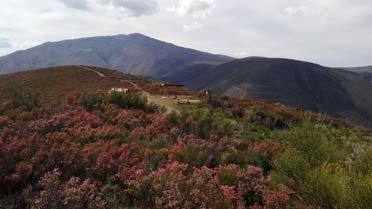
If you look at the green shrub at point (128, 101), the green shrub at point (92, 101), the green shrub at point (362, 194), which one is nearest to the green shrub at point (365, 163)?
the green shrub at point (362, 194)

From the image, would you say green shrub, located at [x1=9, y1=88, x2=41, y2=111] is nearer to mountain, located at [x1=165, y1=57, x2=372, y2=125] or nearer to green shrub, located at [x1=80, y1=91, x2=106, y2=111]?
green shrub, located at [x1=80, y1=91, x2=106, y2=111]

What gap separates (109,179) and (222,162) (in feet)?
8.83

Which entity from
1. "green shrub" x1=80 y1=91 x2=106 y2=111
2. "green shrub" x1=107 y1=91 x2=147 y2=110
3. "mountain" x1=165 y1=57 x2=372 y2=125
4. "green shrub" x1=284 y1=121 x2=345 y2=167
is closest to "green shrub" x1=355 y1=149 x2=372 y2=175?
"green shrub" x1=284 y1=121 x2=345 y2=167

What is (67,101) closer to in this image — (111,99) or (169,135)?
(111,99)

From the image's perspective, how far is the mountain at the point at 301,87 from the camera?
134 meters

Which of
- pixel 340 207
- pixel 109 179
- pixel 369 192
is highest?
pixel 369 192

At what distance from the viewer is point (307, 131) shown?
6582mm

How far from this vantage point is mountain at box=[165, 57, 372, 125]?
441 ft

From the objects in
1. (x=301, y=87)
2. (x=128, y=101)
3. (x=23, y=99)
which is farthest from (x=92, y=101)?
(x=301, y=87)

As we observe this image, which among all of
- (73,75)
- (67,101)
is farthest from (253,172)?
(73,75)

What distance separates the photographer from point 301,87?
531ft

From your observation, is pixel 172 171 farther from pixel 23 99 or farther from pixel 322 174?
pixel 23 99

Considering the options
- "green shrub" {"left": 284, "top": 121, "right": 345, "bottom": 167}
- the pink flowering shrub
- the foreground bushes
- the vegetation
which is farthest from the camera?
"green shrub" {"left": 284, "top": 121, "right": 345, "bottom": 167}

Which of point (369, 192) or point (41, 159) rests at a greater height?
point (369, 192)
